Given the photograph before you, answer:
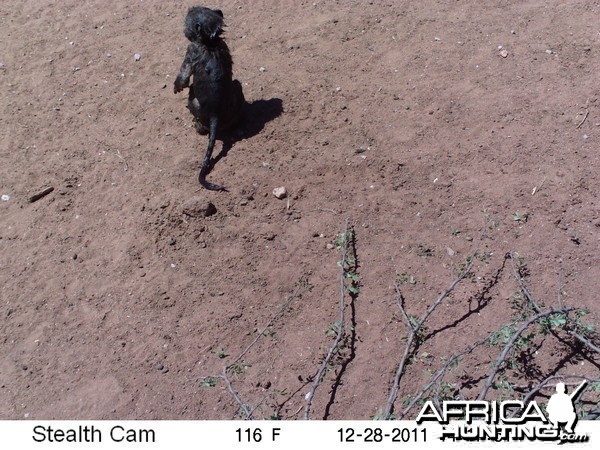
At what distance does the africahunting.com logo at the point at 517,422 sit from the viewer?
3.41 m

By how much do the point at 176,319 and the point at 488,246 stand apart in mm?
2562

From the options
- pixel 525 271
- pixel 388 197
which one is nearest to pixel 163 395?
pixel 388 197

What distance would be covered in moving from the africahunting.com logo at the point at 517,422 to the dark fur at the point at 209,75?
9.98ft

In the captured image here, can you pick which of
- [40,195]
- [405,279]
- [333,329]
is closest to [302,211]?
[405,279]

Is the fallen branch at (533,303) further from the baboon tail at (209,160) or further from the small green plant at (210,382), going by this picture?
the baboon tail at (209,160)

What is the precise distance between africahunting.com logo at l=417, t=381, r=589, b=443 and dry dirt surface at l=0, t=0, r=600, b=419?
10.3 inches

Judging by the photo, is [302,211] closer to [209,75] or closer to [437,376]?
[209,75]

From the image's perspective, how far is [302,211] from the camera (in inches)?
198

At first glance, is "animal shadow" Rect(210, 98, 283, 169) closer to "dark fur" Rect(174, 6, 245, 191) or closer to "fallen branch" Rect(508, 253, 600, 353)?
"dark fur" Rect(174, 6, 245, 191)

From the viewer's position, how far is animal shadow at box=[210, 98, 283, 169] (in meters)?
5.68

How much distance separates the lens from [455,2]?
692 centimetres

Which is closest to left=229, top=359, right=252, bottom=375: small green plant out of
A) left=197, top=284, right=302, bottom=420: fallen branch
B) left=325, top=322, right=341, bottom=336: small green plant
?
left=197, top=284, right=302, bottom=420: fallen branch

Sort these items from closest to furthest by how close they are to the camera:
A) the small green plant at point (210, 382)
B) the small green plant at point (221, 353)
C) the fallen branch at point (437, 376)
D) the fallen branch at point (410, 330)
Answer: the fallen branch at point (437, 376) < the fallen branch at point (410, 330) < the small green plant at point (210, 382) < the small green plant at point (221, 353)

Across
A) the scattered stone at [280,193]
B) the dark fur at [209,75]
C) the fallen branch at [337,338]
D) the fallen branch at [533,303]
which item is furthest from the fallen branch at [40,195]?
the fallen branch at [533,303]
